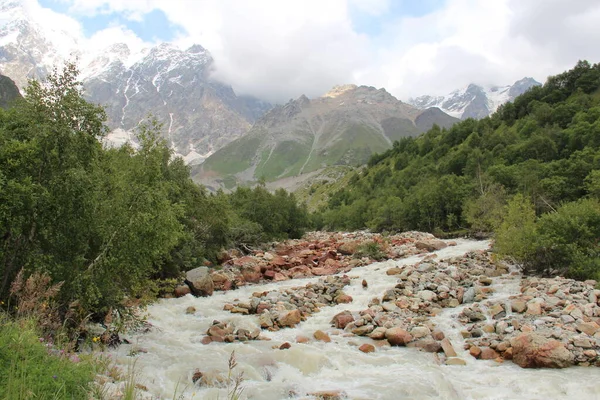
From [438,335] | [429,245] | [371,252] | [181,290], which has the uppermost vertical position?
[429,245]

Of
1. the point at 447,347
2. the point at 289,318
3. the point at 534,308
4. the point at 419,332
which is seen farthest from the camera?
the point at 289,318

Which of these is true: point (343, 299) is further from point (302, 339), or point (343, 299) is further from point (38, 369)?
point (38, 369)

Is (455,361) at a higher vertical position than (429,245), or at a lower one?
lower

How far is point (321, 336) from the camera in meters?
15.5

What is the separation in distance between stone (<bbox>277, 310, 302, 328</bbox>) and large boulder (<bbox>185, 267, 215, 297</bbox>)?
255 inches

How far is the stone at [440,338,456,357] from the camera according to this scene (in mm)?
13727

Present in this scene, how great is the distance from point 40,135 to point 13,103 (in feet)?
7.52

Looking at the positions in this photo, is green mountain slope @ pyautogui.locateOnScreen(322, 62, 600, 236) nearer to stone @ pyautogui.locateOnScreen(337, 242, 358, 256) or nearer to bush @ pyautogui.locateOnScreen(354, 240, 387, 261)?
bush @ pyautogui.locateOnScreen(354, 240, 387, 261)

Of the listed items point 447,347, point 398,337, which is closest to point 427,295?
point 398,337

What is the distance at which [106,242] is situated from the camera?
13.2 meters

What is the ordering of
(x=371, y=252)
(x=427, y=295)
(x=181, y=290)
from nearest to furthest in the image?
1. (x=427, y=295)
2. (x=181, y=290)
3. (x=371, y=252)

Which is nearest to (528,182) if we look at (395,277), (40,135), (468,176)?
(468,176)

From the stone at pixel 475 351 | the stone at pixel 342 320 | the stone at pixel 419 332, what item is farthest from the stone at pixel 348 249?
the stone at pixel 475 351

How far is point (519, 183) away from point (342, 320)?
1766 inches
